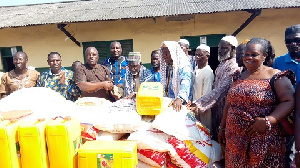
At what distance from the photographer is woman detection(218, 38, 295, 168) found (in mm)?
1791

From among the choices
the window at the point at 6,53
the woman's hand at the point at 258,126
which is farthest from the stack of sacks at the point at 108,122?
the window at the point at 6,53

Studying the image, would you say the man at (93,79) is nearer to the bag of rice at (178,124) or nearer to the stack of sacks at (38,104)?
the stack of sacks at (38,104)

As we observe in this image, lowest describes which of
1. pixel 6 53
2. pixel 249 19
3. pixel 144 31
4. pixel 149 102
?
pixel 149 102

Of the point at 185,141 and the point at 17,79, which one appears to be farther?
the point at 17,79

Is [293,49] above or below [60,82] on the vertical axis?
above

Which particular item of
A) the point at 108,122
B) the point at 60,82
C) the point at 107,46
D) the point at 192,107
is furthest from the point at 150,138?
the point at 107,46

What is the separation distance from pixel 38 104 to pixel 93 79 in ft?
3.07

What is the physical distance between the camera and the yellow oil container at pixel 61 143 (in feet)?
6.02

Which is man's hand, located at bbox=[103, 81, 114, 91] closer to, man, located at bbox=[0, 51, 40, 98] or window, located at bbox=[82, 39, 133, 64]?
man, located at bbox=[0, 51, 40, 98]

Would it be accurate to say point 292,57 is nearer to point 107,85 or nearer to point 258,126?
point 258,126

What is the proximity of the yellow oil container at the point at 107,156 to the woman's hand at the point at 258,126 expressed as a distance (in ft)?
3.08

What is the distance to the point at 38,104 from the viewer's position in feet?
7.55

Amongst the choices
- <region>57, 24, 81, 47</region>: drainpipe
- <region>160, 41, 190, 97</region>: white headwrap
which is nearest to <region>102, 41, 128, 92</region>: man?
<region>160, 41, 190, 97</region>: white headwrap

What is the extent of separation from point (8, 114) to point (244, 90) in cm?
206
